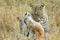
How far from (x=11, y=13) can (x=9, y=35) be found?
44.1 inches

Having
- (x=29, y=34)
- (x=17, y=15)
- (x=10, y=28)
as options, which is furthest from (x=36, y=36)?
(x=17, y=15)

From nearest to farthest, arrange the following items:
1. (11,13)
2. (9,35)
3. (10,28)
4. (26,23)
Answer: (26,23) < (9,35) < (10,28) < (11,13)

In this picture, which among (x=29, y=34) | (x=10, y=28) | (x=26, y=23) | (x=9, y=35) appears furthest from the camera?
(x=10, y=28)

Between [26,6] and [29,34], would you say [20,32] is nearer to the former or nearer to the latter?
[29,34]

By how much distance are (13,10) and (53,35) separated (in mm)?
1451

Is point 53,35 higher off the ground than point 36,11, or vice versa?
point 36,11

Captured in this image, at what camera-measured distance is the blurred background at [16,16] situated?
212 inches

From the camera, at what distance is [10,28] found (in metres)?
5.92

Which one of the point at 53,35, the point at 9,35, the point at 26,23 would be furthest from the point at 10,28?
the point at 26,23

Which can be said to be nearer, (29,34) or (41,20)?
(29,34)

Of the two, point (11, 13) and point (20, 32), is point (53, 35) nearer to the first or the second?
point (20, 32)

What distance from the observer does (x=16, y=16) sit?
636 centimetres

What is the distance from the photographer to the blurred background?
538 centimetres

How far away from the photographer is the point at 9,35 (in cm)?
536
